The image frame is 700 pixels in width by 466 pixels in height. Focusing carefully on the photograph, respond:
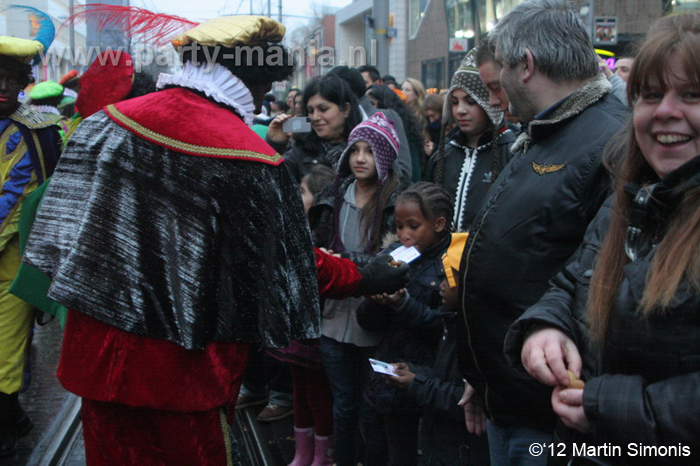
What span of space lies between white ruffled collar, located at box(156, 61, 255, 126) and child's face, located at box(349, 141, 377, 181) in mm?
1405

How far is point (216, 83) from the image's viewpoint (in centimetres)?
255

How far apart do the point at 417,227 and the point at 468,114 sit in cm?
77

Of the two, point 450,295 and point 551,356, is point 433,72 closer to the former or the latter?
point 450,295

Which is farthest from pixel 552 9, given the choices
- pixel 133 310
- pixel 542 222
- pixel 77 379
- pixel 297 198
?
pixel 77 379

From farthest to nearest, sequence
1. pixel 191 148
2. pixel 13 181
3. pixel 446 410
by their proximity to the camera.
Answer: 1. pixel 13 181
2. pixel 446 410
3. pixel 191 148

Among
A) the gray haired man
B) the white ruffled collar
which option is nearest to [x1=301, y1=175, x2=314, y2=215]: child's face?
the white ruffled collar

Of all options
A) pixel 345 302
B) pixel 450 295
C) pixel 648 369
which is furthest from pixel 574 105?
pixel 345 302

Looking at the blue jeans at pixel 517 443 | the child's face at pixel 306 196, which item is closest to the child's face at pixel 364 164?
the child's face at pixel 306 196

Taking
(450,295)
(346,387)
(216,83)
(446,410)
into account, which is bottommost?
(346,387)

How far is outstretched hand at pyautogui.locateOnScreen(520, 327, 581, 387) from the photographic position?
164 centimetres

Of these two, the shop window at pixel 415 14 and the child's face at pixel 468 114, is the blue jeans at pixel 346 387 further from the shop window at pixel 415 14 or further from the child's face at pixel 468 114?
the shop window at pixel 415 14

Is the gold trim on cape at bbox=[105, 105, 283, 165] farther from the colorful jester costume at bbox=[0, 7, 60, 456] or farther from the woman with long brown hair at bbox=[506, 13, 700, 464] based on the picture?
the colorful jester costume at bbox=[0, 7, 60, 456]

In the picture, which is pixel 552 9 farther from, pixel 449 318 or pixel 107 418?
pixel 107 418

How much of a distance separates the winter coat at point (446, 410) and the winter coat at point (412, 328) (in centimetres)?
19
